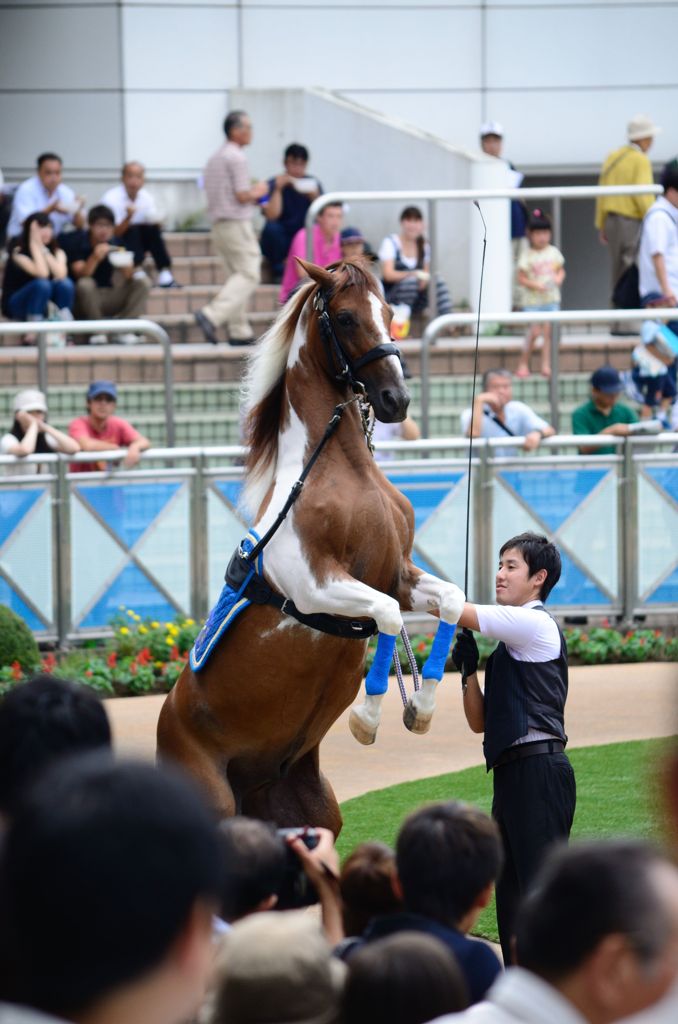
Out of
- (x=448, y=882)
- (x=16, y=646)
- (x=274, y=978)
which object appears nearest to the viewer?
(x=274, y=978)

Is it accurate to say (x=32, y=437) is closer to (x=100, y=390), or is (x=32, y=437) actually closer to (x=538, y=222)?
(x=100, y=390)

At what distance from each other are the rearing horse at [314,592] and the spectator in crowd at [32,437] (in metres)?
5.15

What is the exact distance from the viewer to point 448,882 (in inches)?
126

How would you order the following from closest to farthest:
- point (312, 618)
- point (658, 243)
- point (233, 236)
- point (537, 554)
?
1. point (537, 554)
2. point (312, 618)
3. point (658, 243)
4. point (233, 236)

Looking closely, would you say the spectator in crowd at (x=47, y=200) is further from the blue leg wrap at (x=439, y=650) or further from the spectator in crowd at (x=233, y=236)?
the blue leg wrap at (x=439, y=650)

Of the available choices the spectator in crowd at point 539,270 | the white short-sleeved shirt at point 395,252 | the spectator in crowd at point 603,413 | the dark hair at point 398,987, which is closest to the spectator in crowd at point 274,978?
the dark hair at point 398,987

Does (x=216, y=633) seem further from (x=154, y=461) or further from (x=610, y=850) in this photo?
(x=154, y=461)

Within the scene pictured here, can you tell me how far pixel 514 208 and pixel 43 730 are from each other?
41.3 feet

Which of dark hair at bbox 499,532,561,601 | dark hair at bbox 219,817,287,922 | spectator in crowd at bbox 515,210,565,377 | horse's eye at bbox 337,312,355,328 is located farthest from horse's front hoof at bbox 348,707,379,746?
spectator in crowd at bbox 515,210,565,377

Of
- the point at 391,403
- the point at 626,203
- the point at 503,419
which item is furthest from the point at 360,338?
the point at 626,203

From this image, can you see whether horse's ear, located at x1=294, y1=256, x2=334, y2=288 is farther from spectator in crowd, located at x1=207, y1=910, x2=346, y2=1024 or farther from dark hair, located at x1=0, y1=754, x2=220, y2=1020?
dark hair, located at x1=0, y1=754, x2=220, y2=1020

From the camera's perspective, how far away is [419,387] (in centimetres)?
1380

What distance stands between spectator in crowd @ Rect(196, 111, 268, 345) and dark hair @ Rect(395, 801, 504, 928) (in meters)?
11.5

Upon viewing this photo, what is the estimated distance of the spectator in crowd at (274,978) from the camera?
8.29 feet
